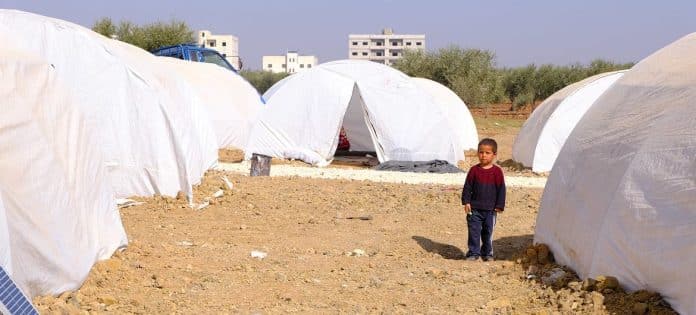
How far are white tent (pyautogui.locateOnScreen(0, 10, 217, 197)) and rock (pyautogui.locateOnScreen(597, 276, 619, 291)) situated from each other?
22.6ft

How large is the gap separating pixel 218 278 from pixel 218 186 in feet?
20.1

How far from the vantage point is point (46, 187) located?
6.27 meters

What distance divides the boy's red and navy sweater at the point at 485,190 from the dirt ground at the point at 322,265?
0.53 m

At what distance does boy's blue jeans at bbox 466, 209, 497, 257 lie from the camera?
801 centimetres

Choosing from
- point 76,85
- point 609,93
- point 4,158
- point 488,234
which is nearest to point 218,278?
point 4,158

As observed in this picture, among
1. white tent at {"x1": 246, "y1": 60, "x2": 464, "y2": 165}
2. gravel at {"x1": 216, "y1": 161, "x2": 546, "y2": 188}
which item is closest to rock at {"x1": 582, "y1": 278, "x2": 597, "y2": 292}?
gravel at {"x1": 216, "y1": 161, "x2": 546, "y2": 188}

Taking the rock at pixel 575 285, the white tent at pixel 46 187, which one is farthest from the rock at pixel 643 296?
the white tent at pixel 46 187

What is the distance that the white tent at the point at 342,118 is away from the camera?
18.8m

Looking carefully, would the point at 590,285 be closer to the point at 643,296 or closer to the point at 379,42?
the point at 643,296

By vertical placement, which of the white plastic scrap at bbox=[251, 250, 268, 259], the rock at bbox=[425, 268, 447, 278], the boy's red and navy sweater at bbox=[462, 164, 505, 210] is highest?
the boy's red and navy sweater at bbox=[462, 164, 505, 210]

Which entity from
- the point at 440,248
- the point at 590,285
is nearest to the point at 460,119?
the point at 440,248

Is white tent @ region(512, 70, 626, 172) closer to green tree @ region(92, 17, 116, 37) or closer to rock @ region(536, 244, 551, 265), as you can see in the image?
rock @ region(536, 244, 551, 265)

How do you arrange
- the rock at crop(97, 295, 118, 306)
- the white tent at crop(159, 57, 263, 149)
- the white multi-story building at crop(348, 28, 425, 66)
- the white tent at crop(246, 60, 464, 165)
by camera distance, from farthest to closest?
the white multi-story building at crop(348, 28, 425, 66)
the white tent at crop(159, 57, 263, 149)
the white tent at crop(246, 60, 464, 165)
the rock at crop(97, 295, 118, 306)

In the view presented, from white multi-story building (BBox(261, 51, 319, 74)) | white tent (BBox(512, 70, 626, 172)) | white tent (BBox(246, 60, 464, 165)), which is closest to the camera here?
white tent (BBox(512, 70, 626, 172))
